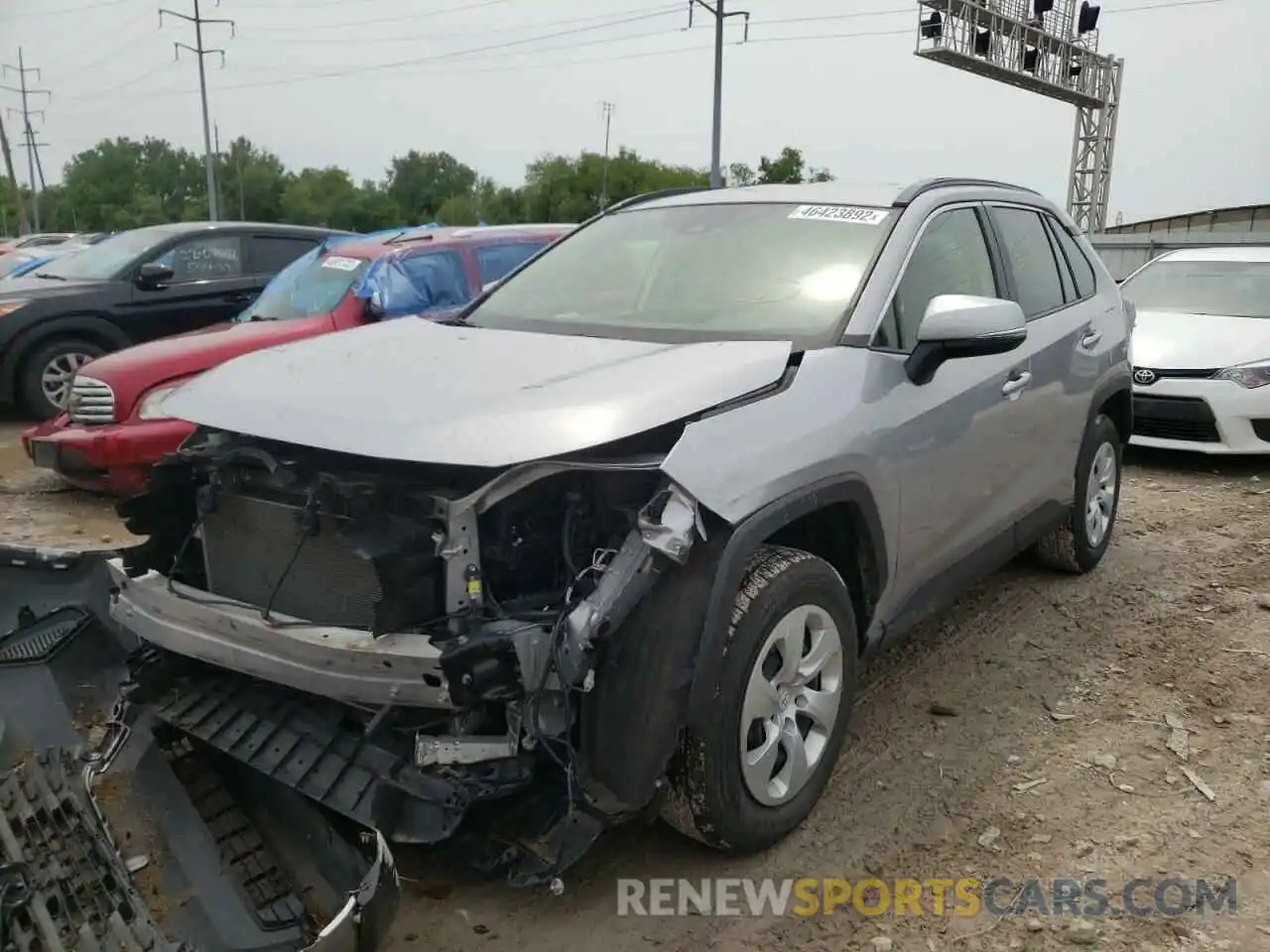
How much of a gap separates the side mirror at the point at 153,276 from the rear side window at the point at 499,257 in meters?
2.85

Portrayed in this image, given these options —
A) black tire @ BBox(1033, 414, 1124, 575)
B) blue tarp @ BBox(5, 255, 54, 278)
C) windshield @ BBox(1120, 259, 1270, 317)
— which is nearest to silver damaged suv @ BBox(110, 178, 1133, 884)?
black tire @ BBox(1033, 414, 1124, 575)

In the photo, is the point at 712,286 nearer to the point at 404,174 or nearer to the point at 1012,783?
the point at 1012,783

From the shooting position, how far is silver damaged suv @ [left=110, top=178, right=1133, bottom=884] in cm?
240

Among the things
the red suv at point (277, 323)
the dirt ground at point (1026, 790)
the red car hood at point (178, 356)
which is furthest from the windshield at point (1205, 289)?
the red car hood at point (178, 356)

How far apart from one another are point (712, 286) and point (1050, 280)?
1.80 m

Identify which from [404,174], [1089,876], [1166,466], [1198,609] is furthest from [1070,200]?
[404,174]

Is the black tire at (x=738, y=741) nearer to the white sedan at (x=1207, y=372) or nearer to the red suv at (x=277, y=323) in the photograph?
the red suv at (x=277, y=323)

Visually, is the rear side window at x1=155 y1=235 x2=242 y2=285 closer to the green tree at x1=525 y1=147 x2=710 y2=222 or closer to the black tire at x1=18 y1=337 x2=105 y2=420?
the black tire at x1=18 y1=337 x2=105 y2=420

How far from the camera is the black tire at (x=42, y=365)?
8.38 metres

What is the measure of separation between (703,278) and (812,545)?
105 cm

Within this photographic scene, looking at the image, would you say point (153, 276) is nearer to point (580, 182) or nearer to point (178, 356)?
point (178, 356)

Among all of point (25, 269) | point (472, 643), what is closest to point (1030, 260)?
point (472, 643)

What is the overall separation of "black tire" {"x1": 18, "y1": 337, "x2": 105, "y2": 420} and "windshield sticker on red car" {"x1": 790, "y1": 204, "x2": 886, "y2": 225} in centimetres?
683

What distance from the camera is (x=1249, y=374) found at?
7172 millimetres
